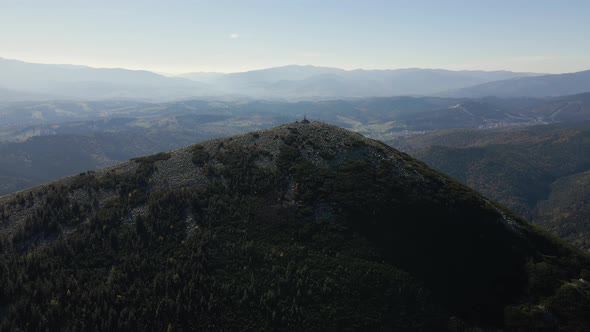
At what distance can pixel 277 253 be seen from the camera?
52062 millimetres

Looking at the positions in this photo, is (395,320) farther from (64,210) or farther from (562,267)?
(64,210)

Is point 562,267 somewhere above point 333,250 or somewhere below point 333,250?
below

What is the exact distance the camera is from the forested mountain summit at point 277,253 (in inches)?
1676

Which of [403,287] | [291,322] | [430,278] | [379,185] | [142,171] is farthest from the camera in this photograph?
[142,171]

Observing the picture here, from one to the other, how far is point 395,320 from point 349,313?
244 inches

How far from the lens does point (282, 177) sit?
71.3 m

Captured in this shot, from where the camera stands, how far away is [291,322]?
4225 centimetres

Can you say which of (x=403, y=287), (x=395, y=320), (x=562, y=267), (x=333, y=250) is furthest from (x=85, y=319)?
(x=562, y=267)

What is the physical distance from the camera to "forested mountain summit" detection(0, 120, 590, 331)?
42562 mm

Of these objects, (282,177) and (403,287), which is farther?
(282,177)

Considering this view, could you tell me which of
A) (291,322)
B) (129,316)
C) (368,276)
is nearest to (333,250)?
(368,276)

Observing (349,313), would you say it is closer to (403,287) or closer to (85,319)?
(403,287)

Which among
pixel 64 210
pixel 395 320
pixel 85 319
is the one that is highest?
pixel 64 210

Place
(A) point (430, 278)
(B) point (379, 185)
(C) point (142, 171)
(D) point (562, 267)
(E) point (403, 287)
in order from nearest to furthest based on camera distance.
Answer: (E) point (403, 287) → (A) point (430, 278) → (D) point (562, 267) → (B) point (379, 185) → (C) point (142, 171)
